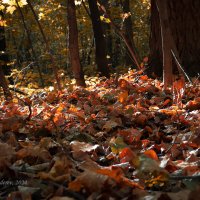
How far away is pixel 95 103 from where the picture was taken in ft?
15.8

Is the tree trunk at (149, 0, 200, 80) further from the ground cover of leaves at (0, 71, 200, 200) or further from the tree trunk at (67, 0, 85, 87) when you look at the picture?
the ground cover of leaves at (0, 71, 200, 200)

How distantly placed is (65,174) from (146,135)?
1.43m

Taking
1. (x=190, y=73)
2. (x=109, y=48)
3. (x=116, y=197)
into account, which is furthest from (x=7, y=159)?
(x=109, y=48)

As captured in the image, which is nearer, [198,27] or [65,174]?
[65,174]

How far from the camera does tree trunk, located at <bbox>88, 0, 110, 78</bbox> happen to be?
1086 centimetres

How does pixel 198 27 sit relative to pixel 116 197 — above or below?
above

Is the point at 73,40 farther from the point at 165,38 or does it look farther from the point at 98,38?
the point at 98,38

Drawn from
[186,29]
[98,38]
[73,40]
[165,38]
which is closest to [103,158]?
[165,38]

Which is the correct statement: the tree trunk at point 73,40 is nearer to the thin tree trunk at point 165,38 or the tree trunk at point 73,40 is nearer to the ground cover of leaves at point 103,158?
the thin tree trunk at point 165,38

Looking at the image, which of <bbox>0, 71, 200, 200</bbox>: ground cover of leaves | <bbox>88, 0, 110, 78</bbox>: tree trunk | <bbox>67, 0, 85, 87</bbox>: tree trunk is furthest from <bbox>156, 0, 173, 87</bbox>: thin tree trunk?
<bbox>88, 0, 110, 78</bbox>: tree trunk

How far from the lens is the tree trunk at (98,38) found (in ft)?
35.6

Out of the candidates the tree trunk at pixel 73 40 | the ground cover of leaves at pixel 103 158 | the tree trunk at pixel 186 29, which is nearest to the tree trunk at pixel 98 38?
the tree trunk at pixel 73 40

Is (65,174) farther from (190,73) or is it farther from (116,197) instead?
(190,73)

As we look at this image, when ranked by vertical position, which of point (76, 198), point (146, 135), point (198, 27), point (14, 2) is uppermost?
point (14, 2)
